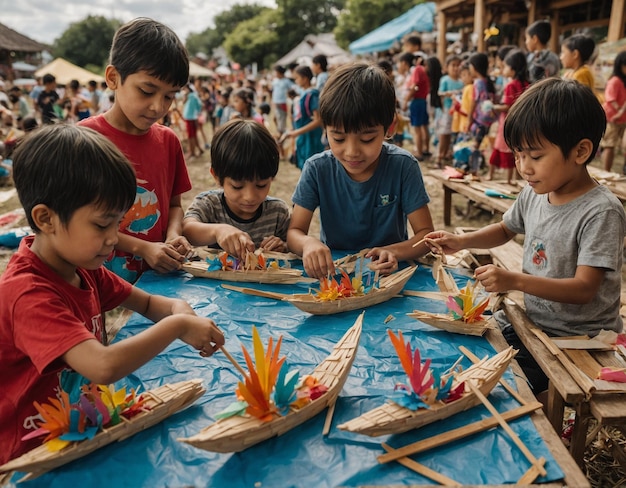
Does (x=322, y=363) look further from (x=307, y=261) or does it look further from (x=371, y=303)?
(x=307, y=261)

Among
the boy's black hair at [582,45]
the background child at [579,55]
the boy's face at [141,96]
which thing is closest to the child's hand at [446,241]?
the boy's face at [141,96]

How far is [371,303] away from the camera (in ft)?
6.07

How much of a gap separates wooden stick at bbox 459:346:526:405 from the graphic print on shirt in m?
0.57

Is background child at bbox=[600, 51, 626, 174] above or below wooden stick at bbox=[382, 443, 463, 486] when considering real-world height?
above

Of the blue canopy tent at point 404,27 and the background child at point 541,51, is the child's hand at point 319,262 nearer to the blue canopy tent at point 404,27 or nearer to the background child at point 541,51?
the background child at point 541,51

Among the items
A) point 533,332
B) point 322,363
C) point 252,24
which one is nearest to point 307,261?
point 322,363

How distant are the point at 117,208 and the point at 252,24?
58.5m

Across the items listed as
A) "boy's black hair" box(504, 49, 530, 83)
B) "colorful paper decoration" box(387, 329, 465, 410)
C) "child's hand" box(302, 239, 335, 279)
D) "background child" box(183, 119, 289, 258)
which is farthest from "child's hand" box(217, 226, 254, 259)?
"boy's black hair" box(504, 49, 530, 83)

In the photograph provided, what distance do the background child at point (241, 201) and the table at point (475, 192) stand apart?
2720 mm

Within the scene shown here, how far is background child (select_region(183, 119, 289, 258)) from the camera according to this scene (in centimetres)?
222

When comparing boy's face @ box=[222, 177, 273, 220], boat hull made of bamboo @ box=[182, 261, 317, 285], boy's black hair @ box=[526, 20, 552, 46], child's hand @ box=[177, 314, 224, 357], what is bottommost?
boat hull made of bamboo @ box=[182, 261, 317, 285]

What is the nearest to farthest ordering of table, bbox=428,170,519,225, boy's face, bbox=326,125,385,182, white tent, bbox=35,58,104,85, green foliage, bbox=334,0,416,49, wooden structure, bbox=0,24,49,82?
boy's face, bbox=326,125,385,182 → table, bbox=428,170,519,225 → white tent, bbox=35,58,104,85 → wooden structure, bbox=0,24,49,82 → green foliage, bbox=334,0,416,49

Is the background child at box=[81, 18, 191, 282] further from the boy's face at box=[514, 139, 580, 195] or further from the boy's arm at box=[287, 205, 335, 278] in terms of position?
the boy's face at box=[514, 139, 580, 195]

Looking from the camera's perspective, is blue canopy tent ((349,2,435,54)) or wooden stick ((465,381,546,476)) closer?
wooden stick ((465,381,546,476))
